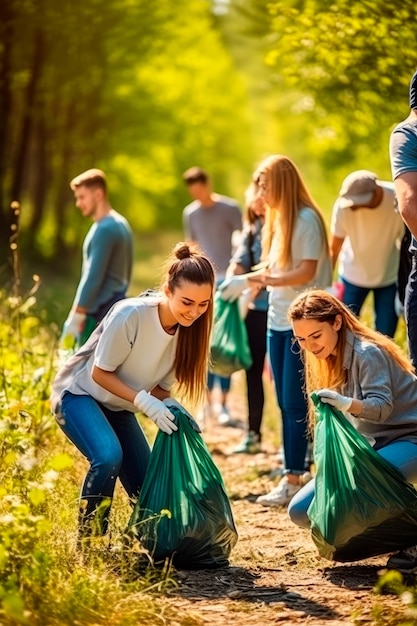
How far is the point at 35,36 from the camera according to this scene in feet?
60.9

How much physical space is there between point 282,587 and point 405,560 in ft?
1.73

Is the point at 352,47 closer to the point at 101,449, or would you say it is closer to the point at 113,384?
the point at 113,384

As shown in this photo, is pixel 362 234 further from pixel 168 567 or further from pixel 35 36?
pixel 35 36

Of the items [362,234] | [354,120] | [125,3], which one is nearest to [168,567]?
[362,234]

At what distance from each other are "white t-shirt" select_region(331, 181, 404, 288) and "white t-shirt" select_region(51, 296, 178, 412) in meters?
2.45

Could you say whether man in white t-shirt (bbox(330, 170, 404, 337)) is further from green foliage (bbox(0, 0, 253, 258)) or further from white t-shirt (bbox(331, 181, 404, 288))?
green foliage (bbox(0, 0, 253, 258))

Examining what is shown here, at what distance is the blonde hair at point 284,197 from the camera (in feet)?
21.2

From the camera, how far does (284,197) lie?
646 cm

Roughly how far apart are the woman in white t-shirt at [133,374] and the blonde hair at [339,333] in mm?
407

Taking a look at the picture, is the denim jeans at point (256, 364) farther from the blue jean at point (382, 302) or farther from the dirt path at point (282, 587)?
the dirt path at point (282, 587)

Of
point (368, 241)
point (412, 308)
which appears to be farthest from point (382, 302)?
point (412, 308)

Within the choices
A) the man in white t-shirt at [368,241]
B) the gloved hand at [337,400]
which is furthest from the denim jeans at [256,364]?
the gloved hand at [337,400]

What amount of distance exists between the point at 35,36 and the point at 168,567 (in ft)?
48.7

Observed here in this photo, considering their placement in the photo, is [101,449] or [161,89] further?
[161,89]
